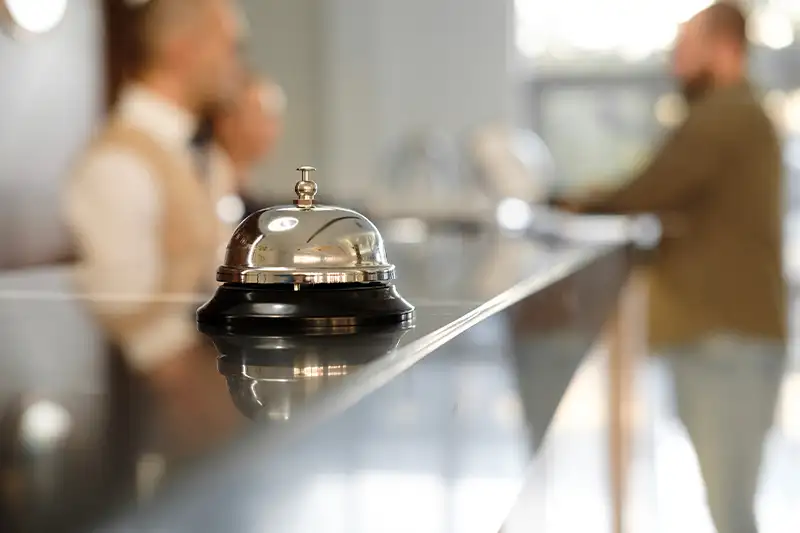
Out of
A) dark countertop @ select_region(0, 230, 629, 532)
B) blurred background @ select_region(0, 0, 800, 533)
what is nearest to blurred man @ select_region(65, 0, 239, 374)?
dark countertop @ select_region(0, 230, 629, 532)

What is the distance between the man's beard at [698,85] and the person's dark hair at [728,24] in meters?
0.13

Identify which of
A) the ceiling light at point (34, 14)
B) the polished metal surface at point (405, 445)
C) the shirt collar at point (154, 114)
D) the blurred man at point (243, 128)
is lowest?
the polished metal surface at point (405, 445)

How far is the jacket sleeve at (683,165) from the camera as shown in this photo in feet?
11.3

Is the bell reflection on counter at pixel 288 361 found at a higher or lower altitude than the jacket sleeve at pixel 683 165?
lower

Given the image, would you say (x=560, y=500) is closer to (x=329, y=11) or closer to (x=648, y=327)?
(x=648, y=327)

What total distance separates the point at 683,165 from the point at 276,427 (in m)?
3.24

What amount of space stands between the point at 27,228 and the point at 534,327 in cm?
277

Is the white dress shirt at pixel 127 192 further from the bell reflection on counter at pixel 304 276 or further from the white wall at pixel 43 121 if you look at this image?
the bell reflection on counter at pixel 304 276

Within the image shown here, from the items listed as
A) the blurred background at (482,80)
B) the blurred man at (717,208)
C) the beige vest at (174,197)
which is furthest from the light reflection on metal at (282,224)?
the blurred background at (482,80)

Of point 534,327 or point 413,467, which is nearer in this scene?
point 413,467

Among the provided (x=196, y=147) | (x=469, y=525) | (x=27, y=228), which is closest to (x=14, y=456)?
(x=469, y=525)

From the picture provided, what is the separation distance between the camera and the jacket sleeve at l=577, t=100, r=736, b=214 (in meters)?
3.44

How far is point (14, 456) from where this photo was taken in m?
0.33

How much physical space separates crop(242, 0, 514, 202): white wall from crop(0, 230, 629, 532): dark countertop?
6.40m
